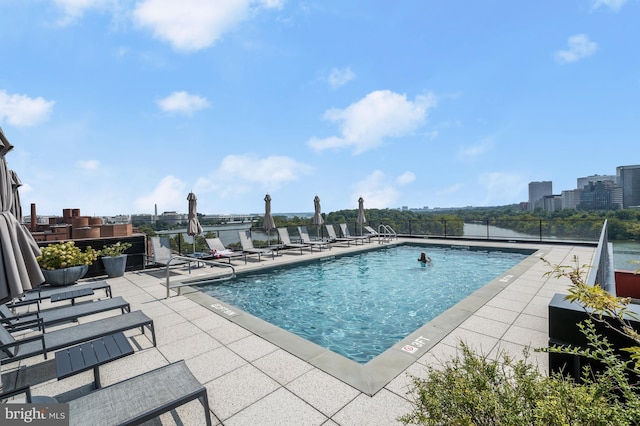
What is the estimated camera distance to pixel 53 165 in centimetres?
1227

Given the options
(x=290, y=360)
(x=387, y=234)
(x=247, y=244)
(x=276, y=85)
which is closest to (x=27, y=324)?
(x=290, y=360)

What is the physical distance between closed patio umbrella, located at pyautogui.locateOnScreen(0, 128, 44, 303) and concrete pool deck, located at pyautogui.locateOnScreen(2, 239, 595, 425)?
1361mm

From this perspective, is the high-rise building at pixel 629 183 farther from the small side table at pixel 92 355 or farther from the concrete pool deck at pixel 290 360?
the small side table at pixel 92 355

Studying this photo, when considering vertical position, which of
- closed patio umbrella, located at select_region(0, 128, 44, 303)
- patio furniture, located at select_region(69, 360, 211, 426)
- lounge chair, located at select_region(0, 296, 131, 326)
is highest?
closed patio umbrella, located at select_region(0, 128, 44, 303)

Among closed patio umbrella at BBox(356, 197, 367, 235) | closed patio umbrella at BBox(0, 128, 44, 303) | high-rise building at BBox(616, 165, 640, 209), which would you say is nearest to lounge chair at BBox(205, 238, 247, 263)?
closed patio umbrella at BBox(0, 128, 44, 303)

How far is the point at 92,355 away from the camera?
9.19 feet

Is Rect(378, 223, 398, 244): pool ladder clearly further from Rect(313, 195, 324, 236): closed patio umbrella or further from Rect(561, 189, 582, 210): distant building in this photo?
Rect(561, 189, 582, 210): distant building

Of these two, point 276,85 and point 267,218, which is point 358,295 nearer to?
point 267,218

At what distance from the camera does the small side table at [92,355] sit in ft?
8.28

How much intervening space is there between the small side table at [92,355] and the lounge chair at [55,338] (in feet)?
0.29

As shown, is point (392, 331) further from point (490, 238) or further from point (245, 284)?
point (490, 238)

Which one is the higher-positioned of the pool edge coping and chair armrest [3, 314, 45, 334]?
chair armrest [3, 314, 45, 334]

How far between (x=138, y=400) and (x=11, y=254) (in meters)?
1.49

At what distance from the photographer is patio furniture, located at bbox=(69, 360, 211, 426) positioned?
73.6 inches
